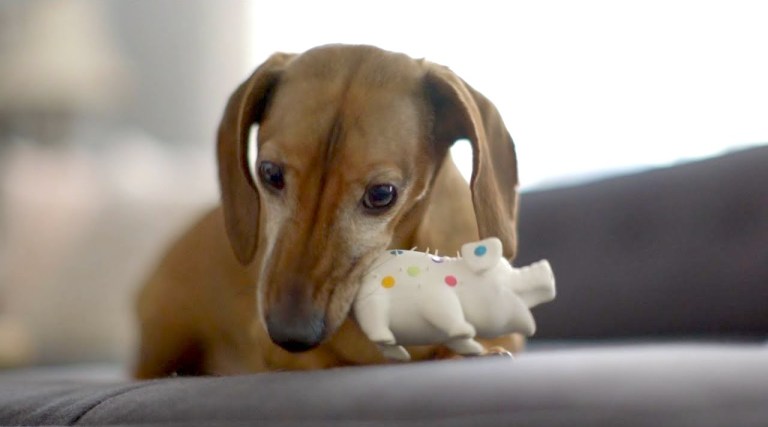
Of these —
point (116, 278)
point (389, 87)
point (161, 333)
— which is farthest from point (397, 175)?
point (116, 278)

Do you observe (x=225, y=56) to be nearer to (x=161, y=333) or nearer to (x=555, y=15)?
(x=555, y=15)

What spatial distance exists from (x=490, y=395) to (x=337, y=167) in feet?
1.45

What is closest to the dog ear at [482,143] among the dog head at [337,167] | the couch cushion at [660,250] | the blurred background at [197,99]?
the dog head at [337,167]

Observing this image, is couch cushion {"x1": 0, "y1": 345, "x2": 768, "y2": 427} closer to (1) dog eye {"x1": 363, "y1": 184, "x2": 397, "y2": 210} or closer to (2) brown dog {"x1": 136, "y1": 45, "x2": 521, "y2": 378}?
(2) brown dog {"x1": 136, "y1": 45, "x2": 521, "y2": 378}

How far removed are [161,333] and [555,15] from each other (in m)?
1.52

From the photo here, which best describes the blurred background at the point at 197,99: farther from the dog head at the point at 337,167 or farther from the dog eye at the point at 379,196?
the dog eye at the point at 379,196

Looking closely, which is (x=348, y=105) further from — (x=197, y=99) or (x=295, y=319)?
(x=197, y=99)

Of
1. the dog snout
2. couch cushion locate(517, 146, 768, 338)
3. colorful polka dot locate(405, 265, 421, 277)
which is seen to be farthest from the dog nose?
couch cushion locate(517, 146, 768, 338)

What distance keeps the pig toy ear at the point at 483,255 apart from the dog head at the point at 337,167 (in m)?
0.15

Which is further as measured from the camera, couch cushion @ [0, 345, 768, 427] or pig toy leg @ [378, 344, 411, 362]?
pig toy leg @ [378, 344, 411, 362]

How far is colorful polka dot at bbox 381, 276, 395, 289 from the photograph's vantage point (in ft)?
3.29

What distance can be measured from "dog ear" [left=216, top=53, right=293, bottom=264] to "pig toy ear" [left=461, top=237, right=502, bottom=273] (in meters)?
0.40

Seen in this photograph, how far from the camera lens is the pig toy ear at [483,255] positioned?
3.22ft

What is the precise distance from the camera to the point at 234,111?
1.26 m
